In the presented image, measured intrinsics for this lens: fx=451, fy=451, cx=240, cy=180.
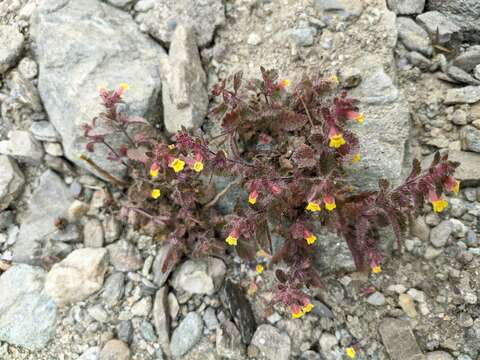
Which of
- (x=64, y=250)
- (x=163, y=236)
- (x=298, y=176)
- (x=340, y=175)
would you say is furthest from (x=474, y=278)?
(x=64, y=250)

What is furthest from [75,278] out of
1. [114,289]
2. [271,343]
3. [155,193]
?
[271,343]

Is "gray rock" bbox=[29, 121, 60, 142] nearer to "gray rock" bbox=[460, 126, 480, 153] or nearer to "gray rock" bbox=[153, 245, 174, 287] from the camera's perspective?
"gray rock" bbox=[153, 245, 174, 287]

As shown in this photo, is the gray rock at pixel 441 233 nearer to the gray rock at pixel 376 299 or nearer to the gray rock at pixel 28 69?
the gray rock at pixel 376 299

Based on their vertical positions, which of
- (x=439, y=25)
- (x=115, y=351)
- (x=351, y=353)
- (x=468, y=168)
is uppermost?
(x=439, y=25)

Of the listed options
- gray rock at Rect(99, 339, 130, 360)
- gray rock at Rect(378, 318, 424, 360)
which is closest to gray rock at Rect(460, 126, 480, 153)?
gray rock at Rect(378, 318, 424, 360)

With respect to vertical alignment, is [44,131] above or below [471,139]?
above

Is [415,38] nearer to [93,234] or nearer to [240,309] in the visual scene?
[240,309]
